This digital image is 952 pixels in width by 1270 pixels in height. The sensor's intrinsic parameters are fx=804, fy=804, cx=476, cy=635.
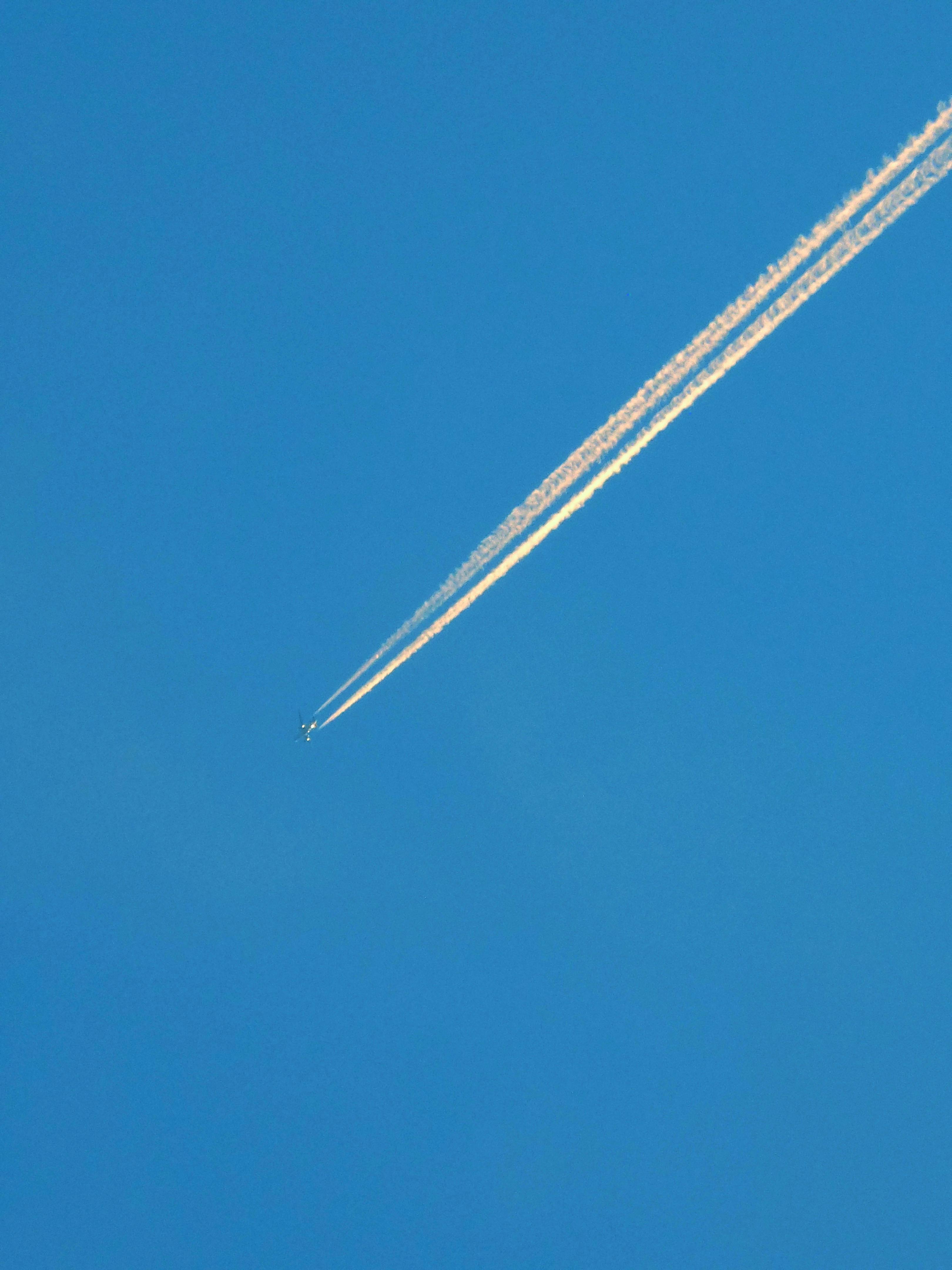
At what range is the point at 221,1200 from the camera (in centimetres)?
625

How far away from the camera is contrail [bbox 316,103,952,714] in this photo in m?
5.61

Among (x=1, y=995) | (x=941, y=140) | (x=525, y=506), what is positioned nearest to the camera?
(x=941, y=140)

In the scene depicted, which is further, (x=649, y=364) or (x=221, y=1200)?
(x=221, y=1200)

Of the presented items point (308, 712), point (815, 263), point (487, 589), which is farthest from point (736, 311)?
point (308, 712)

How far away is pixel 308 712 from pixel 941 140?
600 cm

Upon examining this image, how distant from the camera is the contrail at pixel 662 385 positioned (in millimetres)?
5613

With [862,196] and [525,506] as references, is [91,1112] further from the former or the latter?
[862,196]

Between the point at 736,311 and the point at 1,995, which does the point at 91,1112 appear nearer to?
the point at 1,995

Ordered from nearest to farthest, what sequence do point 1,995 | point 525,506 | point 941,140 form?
point 941,140 → point 525,506 → point 1,995

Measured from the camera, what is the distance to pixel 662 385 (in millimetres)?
5812

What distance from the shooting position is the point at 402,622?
6.01 metres

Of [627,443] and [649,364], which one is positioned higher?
[649,364]

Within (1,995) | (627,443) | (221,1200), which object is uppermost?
(627,443)

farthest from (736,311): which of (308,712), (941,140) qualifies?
(308,712)
